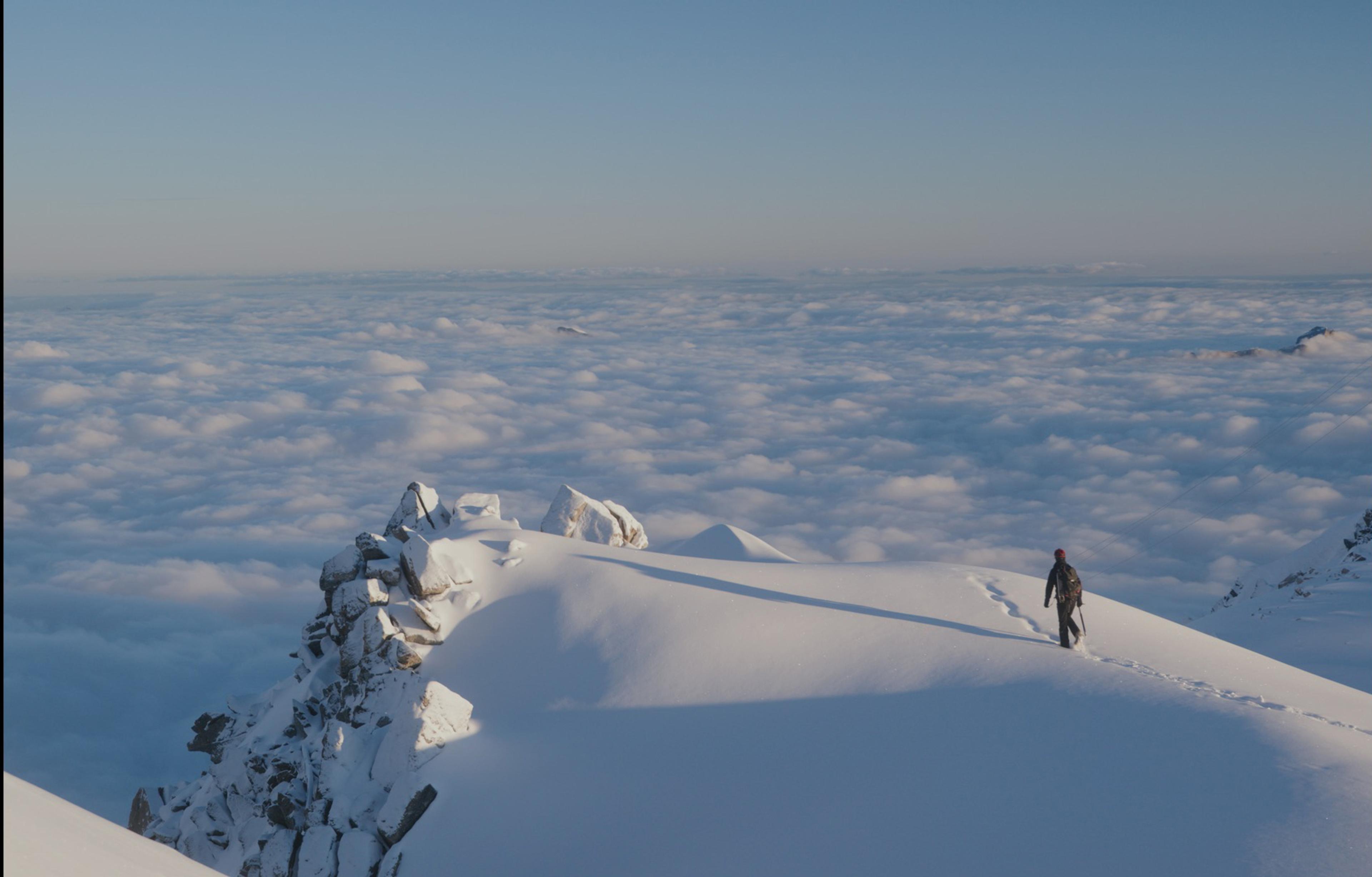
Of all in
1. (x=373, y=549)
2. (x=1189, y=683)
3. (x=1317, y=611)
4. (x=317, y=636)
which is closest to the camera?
Result: (x=1189, y=683)

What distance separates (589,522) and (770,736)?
13681mm

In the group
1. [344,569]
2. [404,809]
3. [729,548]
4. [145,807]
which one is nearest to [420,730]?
[404,809]

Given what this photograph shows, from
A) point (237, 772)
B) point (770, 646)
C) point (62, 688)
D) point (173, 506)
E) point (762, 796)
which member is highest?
point (770, 646)

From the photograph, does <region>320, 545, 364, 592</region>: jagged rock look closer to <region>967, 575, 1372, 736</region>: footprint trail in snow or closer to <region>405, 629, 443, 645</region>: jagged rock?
<region>405, 629, 443, 645</region>: jagged rock

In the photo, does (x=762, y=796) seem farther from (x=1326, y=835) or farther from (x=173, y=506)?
(x=173, y=506)

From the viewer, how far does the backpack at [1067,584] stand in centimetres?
1794

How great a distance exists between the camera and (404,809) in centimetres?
1753

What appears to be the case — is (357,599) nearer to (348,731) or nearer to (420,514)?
(348,731)

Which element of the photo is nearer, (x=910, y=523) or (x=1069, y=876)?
(x=1069, y=876)

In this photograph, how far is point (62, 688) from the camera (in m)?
104

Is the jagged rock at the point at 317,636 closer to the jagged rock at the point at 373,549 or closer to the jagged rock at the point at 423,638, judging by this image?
the jagged rock at the point at 373,549

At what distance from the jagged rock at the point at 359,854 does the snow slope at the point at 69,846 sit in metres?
9.06

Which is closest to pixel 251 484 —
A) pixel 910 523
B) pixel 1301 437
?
pixel 910 523

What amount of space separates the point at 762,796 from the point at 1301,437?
19819 centimetres
